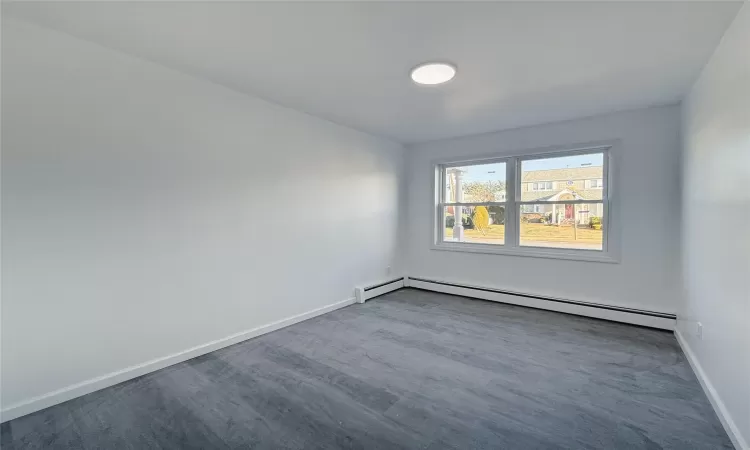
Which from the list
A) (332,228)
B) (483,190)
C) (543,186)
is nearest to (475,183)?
(483,190)

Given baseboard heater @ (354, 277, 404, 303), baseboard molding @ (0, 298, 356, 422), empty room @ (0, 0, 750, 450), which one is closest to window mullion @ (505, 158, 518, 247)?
empty room @ (0, 0, 750, 450)

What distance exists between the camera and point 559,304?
3984 mm

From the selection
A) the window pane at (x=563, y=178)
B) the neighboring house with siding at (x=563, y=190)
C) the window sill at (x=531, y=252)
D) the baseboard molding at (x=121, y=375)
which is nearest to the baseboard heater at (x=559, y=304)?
the window sill at (x=531, y=252)

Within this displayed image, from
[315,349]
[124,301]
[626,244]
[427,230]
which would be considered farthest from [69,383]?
[626,244]

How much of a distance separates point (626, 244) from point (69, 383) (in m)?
5.14

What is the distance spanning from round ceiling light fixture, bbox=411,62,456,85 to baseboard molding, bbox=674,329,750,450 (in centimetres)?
278

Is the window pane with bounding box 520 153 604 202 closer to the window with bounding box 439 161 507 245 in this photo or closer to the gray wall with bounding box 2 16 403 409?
the window with bounding box 439 161 507 245

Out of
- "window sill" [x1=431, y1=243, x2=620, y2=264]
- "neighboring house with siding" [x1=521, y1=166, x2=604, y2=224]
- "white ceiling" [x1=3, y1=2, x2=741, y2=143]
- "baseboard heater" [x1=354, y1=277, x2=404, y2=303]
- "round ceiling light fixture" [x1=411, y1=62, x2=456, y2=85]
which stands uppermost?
"white ceiling" [x1=3, y1=2, x2=741, y2=143]

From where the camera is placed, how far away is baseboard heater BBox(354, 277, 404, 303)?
4.39 metres

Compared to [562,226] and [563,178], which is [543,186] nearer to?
[563,178]

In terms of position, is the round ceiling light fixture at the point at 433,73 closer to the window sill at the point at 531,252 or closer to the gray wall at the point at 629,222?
the gray wall at the point at 629,222

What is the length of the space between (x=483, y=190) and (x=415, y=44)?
2998mm

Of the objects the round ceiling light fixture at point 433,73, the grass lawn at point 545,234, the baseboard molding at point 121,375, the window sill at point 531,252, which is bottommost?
the baseboard molding at point 121,375

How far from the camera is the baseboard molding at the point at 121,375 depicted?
6.40ft
